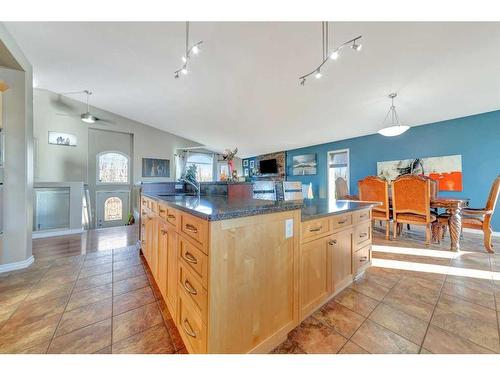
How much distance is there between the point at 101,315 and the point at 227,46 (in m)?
3.15

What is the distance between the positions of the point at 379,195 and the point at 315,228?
276 centimetres

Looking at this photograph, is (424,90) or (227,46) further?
(424,90)

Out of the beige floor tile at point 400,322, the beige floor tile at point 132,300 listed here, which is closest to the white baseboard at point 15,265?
the beige floor tile at point 132,300

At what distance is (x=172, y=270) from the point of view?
1320 mm

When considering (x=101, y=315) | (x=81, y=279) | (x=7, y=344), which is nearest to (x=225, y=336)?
(x=101, y=315)

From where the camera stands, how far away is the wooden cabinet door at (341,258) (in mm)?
1577

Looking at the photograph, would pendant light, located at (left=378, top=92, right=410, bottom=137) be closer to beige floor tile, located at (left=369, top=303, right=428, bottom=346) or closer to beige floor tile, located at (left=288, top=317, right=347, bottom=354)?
beige floor tile, located at (left=369, top=303, right=428, bottom=346)

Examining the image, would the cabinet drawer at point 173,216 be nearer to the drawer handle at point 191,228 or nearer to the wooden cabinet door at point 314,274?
the drawer handle at point 191,228

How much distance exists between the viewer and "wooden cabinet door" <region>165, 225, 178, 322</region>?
126cm

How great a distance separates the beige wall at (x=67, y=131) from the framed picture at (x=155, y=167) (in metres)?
0.14

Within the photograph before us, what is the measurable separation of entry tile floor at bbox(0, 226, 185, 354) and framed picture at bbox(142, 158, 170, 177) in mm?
3772

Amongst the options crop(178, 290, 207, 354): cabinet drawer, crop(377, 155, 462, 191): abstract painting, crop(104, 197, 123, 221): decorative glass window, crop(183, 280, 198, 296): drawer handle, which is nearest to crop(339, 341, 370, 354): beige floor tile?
crop(178, 290, 207, 354): cabinet drawer

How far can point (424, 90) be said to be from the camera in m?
3.25
